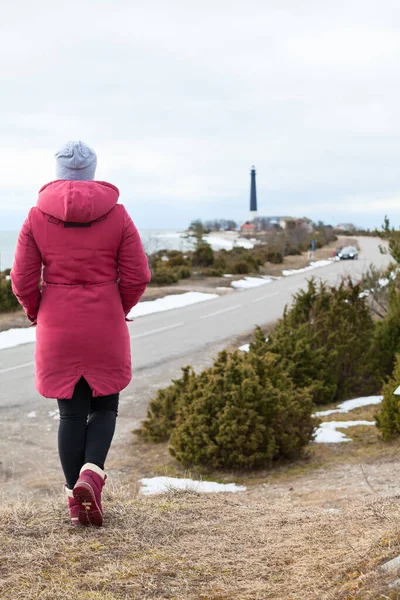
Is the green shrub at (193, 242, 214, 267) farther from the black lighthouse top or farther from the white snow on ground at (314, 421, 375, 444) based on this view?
the black lighthouse top

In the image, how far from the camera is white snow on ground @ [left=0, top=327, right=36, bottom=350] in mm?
15422

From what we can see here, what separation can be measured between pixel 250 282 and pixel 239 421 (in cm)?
2611

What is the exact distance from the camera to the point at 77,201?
3.44 m

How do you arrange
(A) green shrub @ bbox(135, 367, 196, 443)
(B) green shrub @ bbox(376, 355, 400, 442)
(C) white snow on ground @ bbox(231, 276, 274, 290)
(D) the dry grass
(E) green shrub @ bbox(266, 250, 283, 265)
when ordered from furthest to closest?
(E) green shrub @ bbox(266, 250, 283, 265)
(C) white snow on ground @ bbox(231, 276, 274, 290)
(A) green shrub @ bbox(135, 367, 196, 443)
(B) green shrub @ bbox(376, 355, 400, 442)
(D) the dry grass

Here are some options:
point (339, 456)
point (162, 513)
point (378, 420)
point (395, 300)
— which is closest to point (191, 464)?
point (339, 456)

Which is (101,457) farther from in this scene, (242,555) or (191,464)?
(191,464)

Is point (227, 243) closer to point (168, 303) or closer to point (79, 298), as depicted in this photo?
point (168, 303)

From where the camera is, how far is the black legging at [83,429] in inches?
140

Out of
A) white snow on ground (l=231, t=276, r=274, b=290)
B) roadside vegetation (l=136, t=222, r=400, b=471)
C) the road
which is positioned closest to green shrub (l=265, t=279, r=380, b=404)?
roadside vegetation (l=136, t=222, r=400, b=471)

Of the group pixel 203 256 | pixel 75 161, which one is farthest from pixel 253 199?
pixel 75 161

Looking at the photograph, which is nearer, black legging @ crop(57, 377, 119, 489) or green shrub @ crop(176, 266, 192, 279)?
black legging @ crop(57, 377, 119, 489)

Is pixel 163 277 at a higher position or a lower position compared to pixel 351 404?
higher

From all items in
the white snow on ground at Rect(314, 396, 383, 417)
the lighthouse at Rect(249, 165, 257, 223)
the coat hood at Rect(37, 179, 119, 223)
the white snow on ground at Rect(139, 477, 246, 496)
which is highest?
the lighthouse at Rect(249, 165, 257, 223)

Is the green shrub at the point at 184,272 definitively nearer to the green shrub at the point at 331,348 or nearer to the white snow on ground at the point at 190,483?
the green shrub at the point at 331,348
